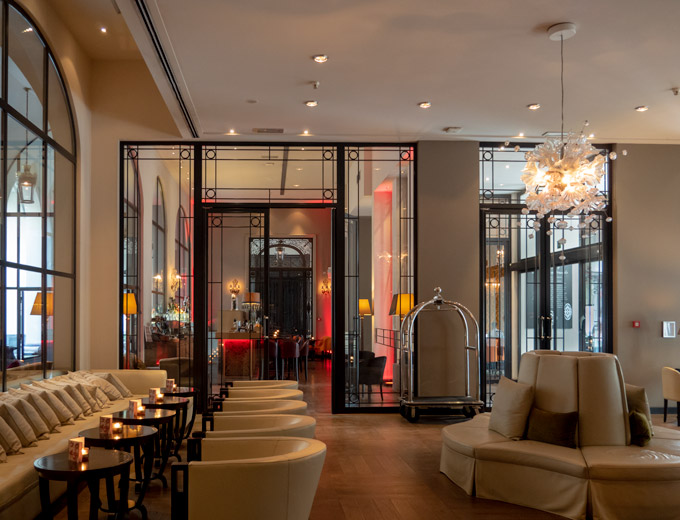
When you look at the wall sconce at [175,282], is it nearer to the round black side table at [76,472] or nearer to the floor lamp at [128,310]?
the floor lamp at [128,310]

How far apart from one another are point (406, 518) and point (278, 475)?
62.1 inches

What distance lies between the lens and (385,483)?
590 centimetres

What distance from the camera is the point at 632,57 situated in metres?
6.42

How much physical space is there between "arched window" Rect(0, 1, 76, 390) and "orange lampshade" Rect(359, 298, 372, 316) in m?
3.73

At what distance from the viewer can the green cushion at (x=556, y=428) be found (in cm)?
548

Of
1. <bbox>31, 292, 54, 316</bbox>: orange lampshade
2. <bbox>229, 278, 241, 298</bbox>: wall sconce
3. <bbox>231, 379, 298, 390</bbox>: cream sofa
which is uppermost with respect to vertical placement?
<bbox>229, 278, 241, 298</bbox>: wall sconce

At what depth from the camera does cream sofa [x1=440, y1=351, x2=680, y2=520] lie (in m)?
4.96

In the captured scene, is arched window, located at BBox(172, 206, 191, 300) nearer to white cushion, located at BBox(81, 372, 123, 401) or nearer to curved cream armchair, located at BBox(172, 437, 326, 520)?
white cushion, located at BBox(81, 372, 123, 401)

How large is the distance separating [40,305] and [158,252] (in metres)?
3.61

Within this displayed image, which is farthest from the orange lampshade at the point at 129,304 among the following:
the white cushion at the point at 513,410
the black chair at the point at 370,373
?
the white cushion at the point at 513,410

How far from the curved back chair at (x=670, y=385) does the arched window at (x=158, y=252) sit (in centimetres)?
668

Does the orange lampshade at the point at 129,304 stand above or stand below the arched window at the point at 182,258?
below

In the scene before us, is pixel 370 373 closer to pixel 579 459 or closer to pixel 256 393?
pixel 256 393

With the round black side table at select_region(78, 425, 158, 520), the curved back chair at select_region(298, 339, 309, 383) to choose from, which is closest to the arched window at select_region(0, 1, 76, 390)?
the round black side table at select_region(78, 425, 158, 520)
